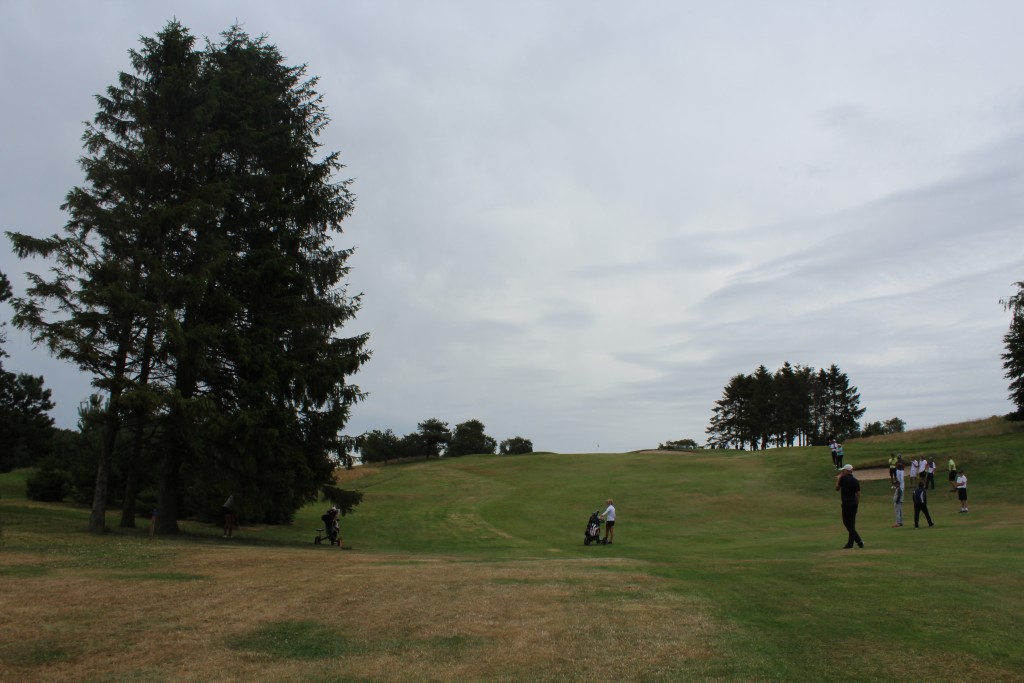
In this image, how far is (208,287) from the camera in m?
24.9

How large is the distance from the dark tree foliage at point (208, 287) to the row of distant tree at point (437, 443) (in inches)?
2362

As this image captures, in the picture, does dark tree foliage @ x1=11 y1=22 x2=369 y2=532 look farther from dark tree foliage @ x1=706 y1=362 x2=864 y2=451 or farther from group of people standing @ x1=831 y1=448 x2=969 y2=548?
dark tree foliage @ x1=706 y1=362 x2=864 y2=451

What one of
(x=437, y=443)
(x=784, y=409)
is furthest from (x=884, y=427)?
(x=437, y=443)

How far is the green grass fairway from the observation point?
789cm

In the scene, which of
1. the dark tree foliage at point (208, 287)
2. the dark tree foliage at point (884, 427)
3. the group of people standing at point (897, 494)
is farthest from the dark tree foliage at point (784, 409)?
the dark tree foliage at point (208, 287)


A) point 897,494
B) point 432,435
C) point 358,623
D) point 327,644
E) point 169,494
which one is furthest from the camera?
point 432,435

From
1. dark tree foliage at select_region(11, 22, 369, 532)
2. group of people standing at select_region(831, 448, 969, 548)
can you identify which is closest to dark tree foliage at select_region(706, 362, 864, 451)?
Result: group of people standing at select_region(831, 448, 969, 548)

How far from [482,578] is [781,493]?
98.7ft

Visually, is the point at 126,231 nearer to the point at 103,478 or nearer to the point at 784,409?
the point at 103,478

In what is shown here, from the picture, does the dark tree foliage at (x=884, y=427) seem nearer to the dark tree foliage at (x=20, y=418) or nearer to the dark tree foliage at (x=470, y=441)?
the dark tree foliage at (x=470, y=441)

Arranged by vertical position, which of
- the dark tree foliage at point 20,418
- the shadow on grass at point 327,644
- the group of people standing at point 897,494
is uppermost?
the dark tree foliage at point 20,418

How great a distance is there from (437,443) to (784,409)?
5954 cm

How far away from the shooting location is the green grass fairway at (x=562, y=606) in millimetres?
7895

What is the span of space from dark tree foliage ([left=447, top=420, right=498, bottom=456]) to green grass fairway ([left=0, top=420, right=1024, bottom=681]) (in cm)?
9453
